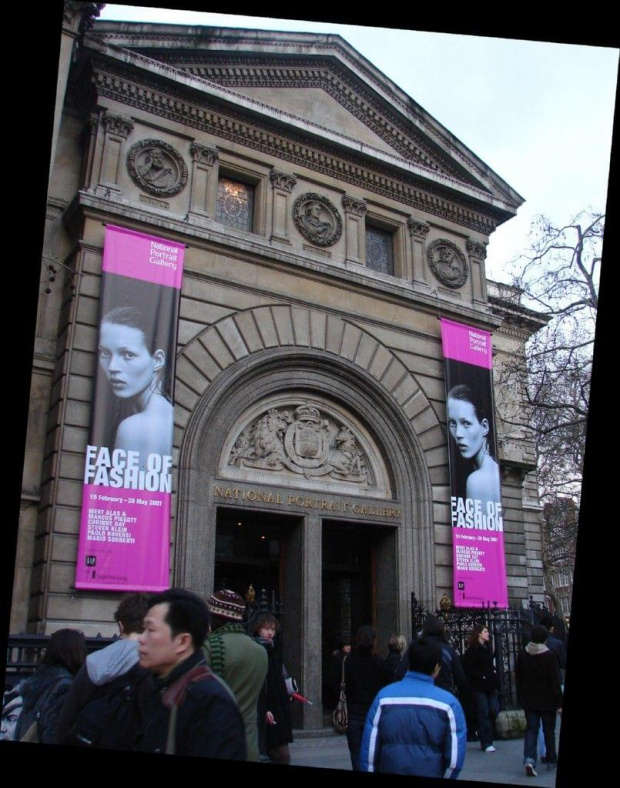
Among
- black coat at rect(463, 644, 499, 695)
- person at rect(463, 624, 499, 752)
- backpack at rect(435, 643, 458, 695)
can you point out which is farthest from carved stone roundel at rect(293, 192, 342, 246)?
backpack at rect(435, 643, 458, 695)

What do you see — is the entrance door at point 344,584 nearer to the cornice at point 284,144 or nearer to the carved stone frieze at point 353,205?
the carved stone frieze at point 353,205

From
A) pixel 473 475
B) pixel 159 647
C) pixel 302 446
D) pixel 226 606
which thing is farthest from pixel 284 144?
pixel 159 647

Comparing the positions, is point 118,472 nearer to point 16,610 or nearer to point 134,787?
point 16,610

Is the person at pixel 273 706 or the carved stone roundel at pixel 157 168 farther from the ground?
the carved stone roundel at pixel 157 168

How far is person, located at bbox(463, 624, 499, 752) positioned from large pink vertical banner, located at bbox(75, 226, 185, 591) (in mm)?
5690

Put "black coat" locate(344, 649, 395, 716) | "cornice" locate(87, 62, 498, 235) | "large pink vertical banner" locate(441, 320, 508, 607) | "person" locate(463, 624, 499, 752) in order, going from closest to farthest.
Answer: "black coat" locate(344, 649, 395, 716), "person" locate(463, 624, 499, 752), "cornice" locate(87, 62, 498, 235), "large pink vertical banner" locate(441, 320, 508, 607)

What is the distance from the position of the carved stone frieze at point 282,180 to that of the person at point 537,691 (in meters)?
12.3

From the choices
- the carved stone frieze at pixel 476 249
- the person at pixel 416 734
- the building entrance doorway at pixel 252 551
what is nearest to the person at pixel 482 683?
the building entrance doorway at pixel 252 551

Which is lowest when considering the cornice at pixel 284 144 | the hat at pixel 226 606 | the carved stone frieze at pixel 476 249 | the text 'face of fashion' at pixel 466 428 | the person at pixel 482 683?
the person at pixel 482 683

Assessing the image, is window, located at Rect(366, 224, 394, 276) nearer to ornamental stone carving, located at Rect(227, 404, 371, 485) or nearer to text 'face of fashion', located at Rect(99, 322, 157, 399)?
ornamental stone carving, located at Rect(227, 404, 371, 485)

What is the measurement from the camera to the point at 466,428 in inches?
775

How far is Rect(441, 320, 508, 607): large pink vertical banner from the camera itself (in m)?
18.6

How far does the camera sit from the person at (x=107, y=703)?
15.6 ft

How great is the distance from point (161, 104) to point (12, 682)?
40.6 feet
